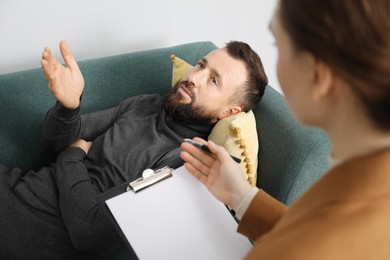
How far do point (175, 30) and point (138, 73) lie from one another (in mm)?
372

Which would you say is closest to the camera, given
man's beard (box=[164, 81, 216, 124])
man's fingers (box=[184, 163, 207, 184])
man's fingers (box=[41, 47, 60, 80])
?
man's fingers (box=[184, 163, 207, 184])

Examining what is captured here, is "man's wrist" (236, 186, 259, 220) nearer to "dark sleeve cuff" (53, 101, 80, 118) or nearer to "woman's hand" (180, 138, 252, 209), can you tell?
"woman's hand" (180, 138, 252, 209)

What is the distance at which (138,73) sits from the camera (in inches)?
63.1

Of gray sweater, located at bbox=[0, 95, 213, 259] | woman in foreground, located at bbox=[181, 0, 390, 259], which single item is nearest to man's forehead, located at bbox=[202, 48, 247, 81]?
gray sweater, located at bbox=[0, 95, 213, 259]

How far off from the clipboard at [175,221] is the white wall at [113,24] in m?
0.87

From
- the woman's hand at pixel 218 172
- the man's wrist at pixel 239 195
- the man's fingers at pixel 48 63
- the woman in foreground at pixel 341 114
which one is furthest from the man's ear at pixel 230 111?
the woman in foreground at pixel 341 114

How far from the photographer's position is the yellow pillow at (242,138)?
1.26m

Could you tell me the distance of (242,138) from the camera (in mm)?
1274

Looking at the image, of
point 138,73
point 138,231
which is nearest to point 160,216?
point 138,231

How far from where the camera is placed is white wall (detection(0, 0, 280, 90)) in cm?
145

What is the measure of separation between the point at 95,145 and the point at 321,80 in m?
1.04

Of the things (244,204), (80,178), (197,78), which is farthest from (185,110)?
(244,204)

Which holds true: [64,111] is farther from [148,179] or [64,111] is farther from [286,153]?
[286,153]

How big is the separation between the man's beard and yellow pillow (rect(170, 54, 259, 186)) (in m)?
0.06
